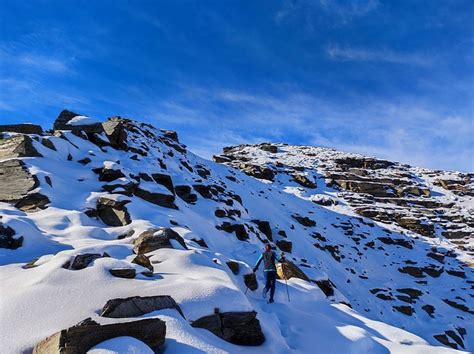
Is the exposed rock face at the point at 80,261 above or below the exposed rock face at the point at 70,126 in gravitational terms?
below

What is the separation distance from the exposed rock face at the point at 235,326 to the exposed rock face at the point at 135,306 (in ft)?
2.30

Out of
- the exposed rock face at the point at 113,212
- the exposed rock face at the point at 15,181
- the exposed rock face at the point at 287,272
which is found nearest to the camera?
the exposed rock face at the point at 287,272

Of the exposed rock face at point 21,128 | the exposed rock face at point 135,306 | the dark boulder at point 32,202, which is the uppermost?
the exposed rock face at point 21,128

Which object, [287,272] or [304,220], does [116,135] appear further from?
[304,220]

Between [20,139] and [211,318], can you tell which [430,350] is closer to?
[211,318]

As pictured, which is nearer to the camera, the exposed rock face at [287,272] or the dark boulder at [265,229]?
the exposed rock face at [287,272]

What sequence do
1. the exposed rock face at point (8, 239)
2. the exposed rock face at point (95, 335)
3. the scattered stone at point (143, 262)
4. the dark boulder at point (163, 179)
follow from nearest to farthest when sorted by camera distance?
the exposed rock face at point (95, 335)
the scattered stone at point (143, 262)
the exposed rock face at point (8, 239)
the dark boulder at point (163, 179)

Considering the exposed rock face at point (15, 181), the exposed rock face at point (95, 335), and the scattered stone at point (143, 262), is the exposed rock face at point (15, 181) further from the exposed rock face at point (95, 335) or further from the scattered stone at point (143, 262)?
the exposed rock face at point (95, 335)

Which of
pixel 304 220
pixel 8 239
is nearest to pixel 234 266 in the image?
pixel 8 239

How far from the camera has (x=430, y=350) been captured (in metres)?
7.77

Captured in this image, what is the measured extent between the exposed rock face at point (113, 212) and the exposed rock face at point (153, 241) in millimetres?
3392

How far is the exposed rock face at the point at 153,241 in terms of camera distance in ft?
35.6

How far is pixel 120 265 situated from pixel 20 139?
14541 mm

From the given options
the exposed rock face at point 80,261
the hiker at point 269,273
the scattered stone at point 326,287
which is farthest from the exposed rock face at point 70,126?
the hiker at point 269,273
